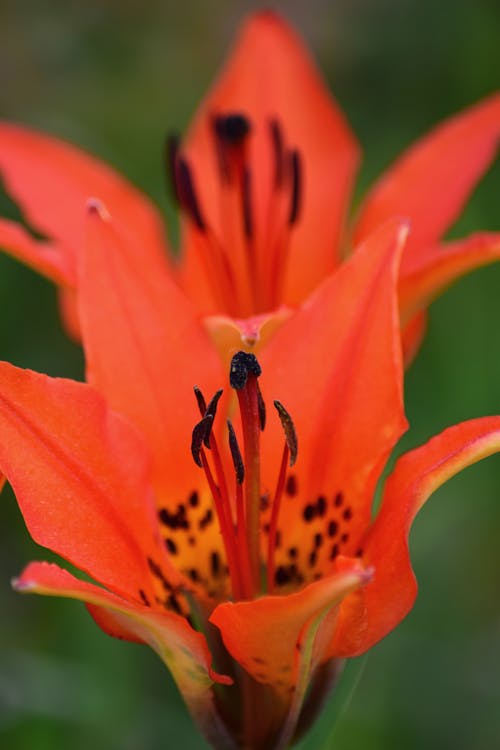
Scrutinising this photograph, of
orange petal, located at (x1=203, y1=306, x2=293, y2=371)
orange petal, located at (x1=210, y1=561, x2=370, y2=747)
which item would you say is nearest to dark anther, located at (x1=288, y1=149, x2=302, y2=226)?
orange petal, located at (x1=203, y1=306, x2=293, y2=371)

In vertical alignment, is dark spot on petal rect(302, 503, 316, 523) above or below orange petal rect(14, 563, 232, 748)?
above

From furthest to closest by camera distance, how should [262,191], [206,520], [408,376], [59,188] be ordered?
1. [408,376]
2. [262,191]
3. [59,188]
4. [206,520]

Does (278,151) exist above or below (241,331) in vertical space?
above

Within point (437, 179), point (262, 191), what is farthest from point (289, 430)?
point (262, 191)

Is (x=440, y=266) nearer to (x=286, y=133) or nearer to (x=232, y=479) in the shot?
(x=232, y=479)

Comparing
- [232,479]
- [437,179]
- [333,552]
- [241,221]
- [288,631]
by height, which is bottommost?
[288,631]

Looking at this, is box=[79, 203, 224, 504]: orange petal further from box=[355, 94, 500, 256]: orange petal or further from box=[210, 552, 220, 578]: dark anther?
box=[355, 94, 500, 256]: orange petal
